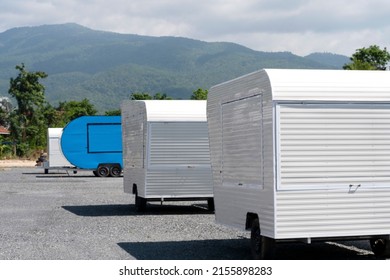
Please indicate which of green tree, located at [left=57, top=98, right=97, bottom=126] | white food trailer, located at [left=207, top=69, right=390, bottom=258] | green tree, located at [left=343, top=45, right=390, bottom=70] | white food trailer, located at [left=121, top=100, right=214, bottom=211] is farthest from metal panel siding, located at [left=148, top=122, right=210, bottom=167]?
green tree, located at [left=57, top=98, right=97, bottom=126]

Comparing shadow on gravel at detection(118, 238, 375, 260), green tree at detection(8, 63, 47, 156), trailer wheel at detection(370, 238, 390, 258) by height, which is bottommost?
shadow on gravel at detection(118, 238, 375, 260)

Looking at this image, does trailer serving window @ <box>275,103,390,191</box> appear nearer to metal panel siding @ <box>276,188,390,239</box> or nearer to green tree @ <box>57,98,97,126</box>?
metal panel siding @ <box>276,188,390,239</box>

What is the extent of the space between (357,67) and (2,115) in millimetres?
46078

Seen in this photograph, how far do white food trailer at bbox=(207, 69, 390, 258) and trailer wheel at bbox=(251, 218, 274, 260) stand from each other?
0.05 ft

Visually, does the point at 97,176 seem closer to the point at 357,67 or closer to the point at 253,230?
the point at 357,67

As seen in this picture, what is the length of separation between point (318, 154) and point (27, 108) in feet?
206

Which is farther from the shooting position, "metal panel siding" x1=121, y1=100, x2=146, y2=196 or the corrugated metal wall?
"metal panel siding" x1=121, y1=100, x2=146, y2=196

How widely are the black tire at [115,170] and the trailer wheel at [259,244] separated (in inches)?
1121

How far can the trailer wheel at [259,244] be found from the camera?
37.2ft

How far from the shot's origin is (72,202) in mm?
24594

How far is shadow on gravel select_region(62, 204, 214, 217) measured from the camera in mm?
20620

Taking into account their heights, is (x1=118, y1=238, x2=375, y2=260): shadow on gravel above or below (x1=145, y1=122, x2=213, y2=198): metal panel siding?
below

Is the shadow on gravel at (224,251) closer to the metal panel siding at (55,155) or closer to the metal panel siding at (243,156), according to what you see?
the metal panel siding at (243,156)

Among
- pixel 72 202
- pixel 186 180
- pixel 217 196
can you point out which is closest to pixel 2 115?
pixel 72 202
